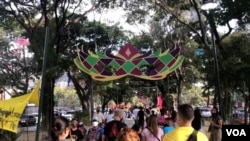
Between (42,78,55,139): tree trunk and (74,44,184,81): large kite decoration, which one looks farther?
(42,78,55,139): tree trunk

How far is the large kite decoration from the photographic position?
52.3 ft

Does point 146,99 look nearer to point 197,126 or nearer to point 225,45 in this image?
point 225,45

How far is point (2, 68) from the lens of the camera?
35125mm


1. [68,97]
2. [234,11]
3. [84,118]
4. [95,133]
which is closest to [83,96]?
[84,118]

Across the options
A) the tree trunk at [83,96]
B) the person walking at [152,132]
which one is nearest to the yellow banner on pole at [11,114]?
the person walking at [152,132]

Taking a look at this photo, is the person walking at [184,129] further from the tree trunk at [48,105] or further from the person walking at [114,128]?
the tree trunk at [48,105]

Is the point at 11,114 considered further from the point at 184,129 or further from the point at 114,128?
the point at 184,129

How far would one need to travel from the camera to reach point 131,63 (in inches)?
636

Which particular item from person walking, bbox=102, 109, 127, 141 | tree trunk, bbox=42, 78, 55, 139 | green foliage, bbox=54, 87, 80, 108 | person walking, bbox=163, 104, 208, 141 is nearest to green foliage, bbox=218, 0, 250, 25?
person walking, bbox=102, 109, 127, 141

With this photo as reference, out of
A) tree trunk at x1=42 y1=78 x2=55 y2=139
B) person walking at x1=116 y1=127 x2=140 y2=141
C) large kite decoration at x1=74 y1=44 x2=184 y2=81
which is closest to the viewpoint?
person walking at x1=116 y1=127 x2=140 y2=141

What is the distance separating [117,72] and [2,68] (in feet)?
69.1

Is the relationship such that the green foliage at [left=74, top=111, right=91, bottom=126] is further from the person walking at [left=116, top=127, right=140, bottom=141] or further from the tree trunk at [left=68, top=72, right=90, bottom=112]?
the person walking at [left=116, top=127, right=140, bottom=141]

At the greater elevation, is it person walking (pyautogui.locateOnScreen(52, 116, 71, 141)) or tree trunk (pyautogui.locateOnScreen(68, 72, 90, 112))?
tree trunk (pyautogui.locateOnScreen(68, 72, 90, 112))

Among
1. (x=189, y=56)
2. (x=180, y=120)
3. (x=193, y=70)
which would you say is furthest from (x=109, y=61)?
(x=193, y=70)
